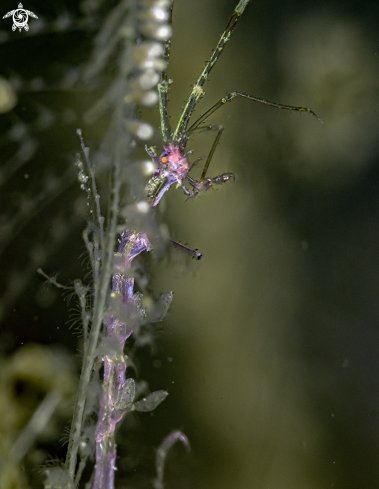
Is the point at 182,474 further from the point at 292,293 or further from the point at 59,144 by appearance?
the point at 59,144

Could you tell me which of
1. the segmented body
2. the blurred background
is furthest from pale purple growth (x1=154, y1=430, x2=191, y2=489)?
the segmented body

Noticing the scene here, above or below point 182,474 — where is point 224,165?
above

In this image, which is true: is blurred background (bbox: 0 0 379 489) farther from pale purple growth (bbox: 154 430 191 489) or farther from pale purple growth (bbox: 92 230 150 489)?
pale purple growth (bbox: 92 230 150 489)

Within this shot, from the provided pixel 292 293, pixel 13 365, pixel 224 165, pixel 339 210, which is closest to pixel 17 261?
pixel 13 365

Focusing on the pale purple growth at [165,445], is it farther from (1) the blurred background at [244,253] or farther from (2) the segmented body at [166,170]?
(2) the segmented body at [166,170]

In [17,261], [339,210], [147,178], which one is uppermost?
[147,178]

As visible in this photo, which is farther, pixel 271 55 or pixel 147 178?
pixel 271 55

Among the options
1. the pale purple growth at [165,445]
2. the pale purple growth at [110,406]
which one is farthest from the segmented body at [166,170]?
the pale purple growth at [165,445]

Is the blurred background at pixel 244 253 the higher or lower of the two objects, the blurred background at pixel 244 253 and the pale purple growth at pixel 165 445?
the higher

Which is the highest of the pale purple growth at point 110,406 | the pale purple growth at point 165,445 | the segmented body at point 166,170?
the segmented body at point 166,170
